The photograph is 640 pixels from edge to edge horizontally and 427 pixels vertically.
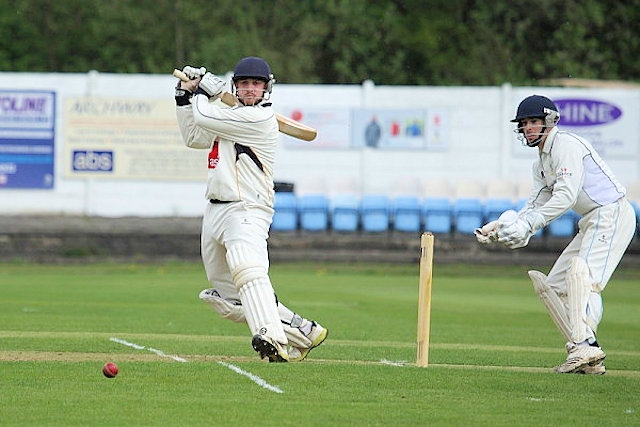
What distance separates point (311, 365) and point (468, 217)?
50.8ft

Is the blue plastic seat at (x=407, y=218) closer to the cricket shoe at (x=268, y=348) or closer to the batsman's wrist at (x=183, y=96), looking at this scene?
the batsman's wrist at (x=183, y=96)

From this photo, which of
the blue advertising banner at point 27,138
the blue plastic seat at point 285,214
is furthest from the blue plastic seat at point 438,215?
the blue advertising banner at point 27,138

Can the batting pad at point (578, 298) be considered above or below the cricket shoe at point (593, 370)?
above

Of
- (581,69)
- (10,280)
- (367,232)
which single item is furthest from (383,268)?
(581,69)

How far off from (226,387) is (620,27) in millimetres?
29772

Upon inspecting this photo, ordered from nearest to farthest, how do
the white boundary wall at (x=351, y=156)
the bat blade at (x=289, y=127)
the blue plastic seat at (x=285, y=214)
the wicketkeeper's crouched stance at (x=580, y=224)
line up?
the wicketkeeper's crouched stance at (x=580, y=224) < the bat blade at (x=289, y=127) < the blue plastic seat at (x=285, y=214) < the white boundary wall at (x=351, y=156)

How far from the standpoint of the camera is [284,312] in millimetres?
9641

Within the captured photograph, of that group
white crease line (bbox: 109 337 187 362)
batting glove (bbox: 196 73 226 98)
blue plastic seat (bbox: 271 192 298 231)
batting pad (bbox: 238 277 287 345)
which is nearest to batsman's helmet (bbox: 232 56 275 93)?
batting glove (bbox: 196 73 226 98)

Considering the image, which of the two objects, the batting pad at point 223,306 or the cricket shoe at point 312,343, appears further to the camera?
the cricket shoe at point 312,343

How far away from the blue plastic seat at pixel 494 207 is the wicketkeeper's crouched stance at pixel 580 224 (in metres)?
14.5

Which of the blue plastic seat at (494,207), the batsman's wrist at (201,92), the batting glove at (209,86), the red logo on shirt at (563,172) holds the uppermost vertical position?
the batting glove at (209,86)

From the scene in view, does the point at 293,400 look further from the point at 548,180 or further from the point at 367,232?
the point at 367,232

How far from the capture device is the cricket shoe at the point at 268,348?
8.84m

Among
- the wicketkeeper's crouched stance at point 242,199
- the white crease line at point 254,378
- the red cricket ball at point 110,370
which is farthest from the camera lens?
the wicketkeeper's crouched stance at point 242,199
